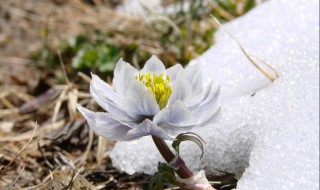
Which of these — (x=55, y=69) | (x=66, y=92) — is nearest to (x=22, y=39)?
(x=55, y=69)

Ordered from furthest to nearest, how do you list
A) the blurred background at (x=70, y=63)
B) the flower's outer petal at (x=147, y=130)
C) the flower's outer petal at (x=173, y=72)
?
1. the blurred background at (x=70, y=63)
2. the flower's outer petal at (x=173, y=72)
3. the flower's outer petal at (x=147, y=130)

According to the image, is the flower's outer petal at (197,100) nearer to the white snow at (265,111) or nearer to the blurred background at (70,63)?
the white snow at (265,111)

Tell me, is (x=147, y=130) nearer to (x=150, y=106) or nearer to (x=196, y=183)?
(x=150, y=106)

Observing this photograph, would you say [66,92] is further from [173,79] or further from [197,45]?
[173,79]

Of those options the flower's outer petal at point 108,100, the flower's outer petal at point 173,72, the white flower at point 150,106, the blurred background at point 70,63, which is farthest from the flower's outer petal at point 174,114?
the blurred background at point 70,63

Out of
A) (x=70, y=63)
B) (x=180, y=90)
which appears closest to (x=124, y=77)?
(x=180, y=90)

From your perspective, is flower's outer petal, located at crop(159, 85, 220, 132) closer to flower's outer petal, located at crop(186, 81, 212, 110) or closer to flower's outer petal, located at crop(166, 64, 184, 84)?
flower's outer petal, located at crop(186, 81, 212, 110)

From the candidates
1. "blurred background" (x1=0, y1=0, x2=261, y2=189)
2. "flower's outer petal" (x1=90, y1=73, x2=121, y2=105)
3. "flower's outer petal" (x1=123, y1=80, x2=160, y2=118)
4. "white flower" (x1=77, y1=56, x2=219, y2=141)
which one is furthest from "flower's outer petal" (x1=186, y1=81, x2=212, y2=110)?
"blurred background" (x1=0, y1=0, x2=261, y2=189)
